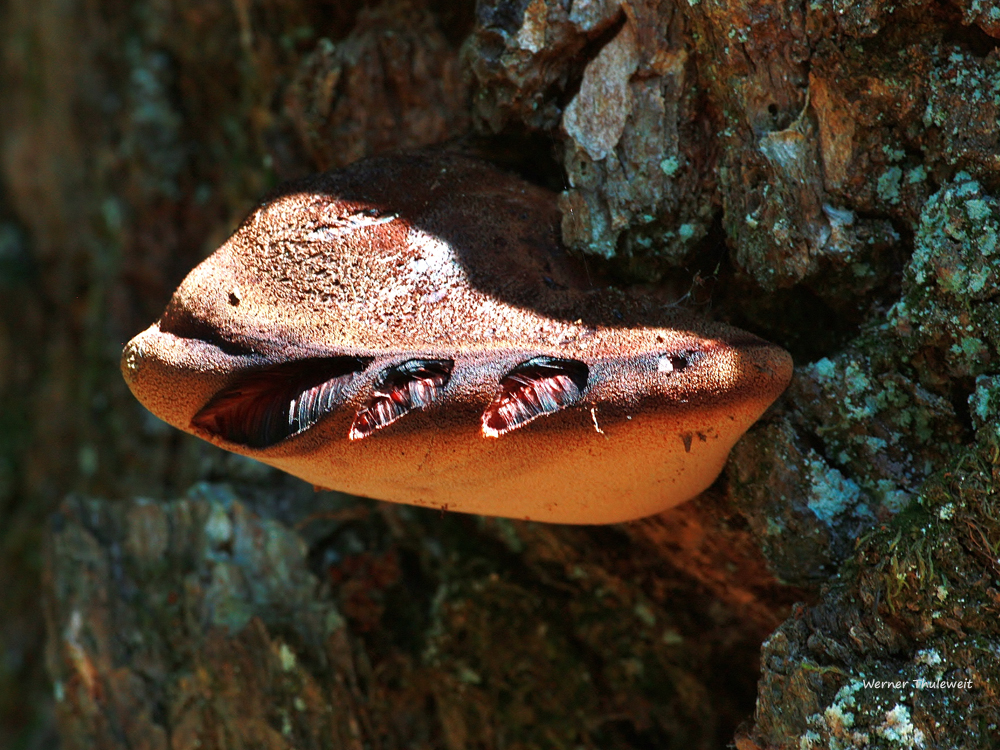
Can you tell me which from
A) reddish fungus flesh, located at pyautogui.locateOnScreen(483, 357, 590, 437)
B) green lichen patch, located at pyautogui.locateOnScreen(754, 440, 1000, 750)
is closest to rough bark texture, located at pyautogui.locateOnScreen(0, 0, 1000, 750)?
green lichen patch, located at pyautogui.locateOnScreen(754, 440, 1000, 750)

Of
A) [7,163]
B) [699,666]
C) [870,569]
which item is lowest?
[699,666]

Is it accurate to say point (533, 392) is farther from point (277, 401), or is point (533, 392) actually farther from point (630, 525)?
point (630, 525)

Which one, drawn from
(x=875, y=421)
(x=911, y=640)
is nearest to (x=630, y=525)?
(x=875, y=421)

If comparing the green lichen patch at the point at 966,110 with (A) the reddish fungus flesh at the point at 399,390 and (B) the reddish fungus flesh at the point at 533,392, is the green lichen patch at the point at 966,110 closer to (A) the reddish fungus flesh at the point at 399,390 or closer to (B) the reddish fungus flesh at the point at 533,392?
(B) the reddish fungus flesh at the point at 533,392

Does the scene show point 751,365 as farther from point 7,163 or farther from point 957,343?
point 7,163

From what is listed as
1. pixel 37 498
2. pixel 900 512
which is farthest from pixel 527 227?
pixel 37 498

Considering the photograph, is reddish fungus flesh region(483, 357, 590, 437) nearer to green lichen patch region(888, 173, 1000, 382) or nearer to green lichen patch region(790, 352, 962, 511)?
green lichen patch region(790, 352, 962, 511)

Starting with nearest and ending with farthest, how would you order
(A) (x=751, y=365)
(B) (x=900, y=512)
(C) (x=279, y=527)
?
(A) (x=751, y=365) → (B) (x=900, y=512) → (C) (x=279, y=527)
